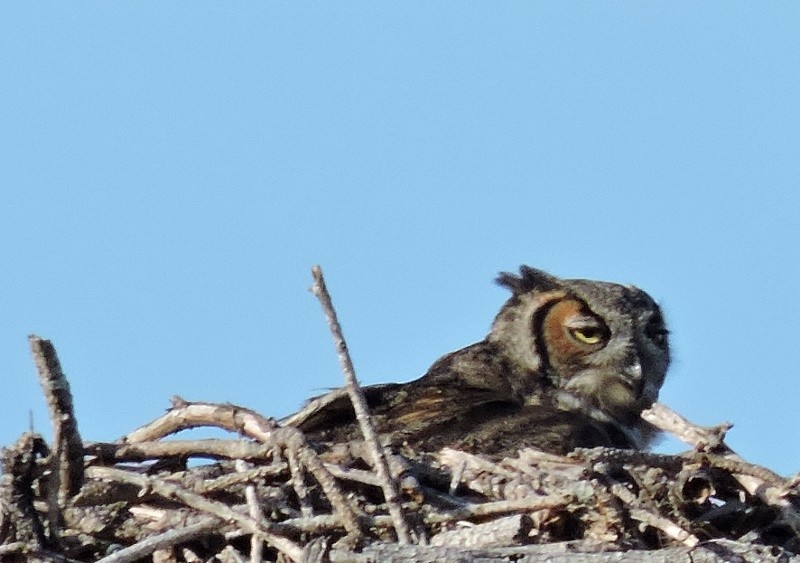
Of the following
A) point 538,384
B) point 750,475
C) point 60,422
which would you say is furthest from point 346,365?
point 538,384

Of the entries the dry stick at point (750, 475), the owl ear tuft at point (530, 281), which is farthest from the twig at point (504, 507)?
the owl ear tuft at point (530, 281)

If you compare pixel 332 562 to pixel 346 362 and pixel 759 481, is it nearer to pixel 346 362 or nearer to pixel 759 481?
pixel 346 362

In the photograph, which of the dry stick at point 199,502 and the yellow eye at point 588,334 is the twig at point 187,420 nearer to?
the dry stick at point 199,502

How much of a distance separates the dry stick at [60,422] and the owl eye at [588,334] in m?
3.05

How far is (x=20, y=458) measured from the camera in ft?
15.6

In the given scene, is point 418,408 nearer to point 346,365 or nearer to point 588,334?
point 588,334

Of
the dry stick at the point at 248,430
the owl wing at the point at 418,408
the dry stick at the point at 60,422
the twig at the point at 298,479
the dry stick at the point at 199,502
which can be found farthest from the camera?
the owl wing at the point at 418,408

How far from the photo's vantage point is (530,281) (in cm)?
778

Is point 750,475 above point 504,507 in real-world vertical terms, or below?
below

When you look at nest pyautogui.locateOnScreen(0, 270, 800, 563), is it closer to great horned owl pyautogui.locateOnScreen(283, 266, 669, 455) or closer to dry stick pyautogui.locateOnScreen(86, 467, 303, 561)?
dry stick pyautogui.locateOnScreen(86, 467, 303, 561)

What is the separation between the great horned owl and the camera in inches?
241

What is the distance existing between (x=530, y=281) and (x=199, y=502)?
3181 millimetres

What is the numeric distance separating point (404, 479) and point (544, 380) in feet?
7.82

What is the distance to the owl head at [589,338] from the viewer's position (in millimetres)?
7277
